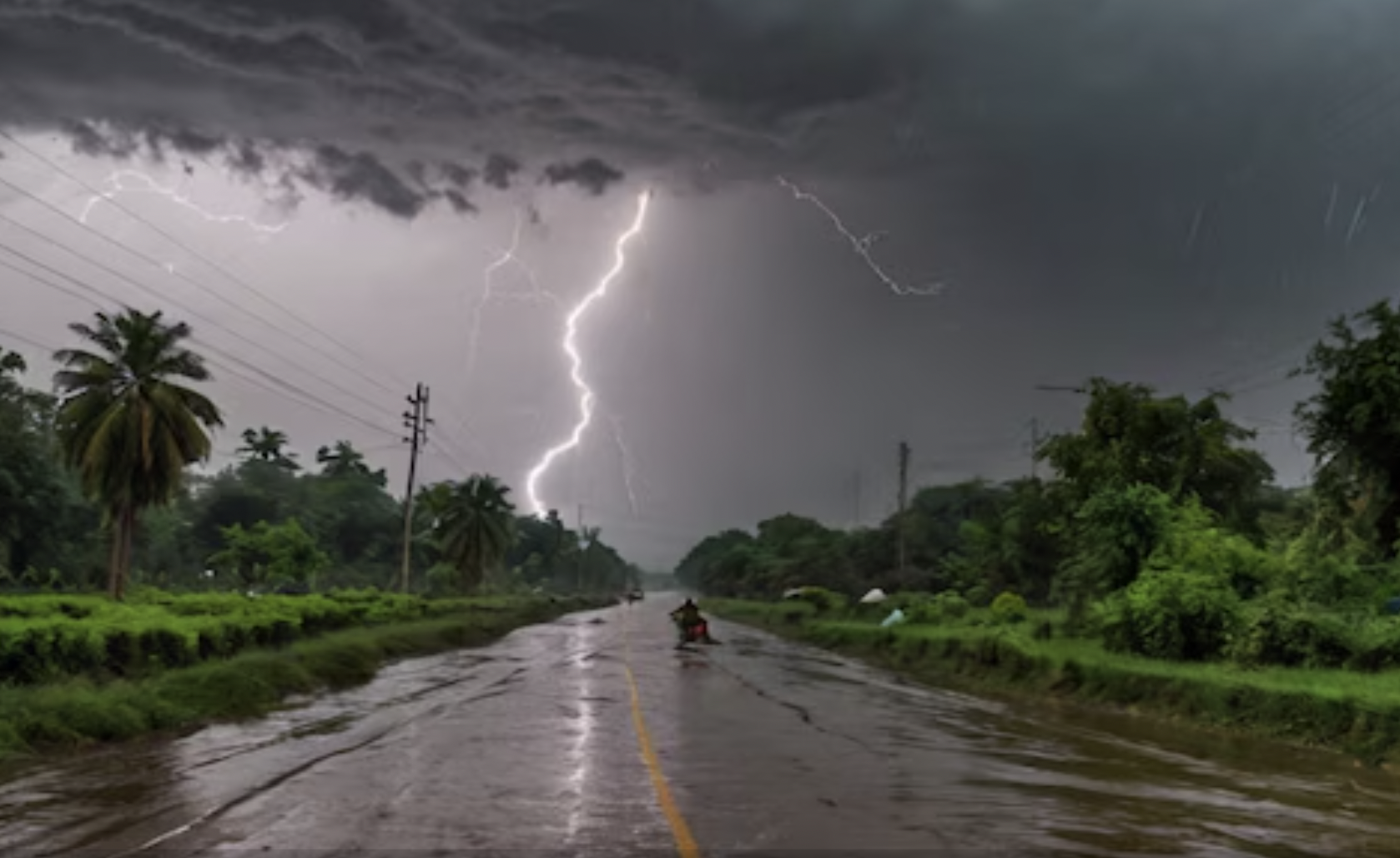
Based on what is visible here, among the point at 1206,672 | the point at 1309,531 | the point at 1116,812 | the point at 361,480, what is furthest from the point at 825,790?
the point at 361,480

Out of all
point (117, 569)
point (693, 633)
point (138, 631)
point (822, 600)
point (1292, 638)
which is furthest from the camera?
point (822, 600)

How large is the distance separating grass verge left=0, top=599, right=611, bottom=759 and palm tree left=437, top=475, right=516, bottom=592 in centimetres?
6107

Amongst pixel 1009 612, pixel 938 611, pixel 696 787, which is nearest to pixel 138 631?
pixel 696 787

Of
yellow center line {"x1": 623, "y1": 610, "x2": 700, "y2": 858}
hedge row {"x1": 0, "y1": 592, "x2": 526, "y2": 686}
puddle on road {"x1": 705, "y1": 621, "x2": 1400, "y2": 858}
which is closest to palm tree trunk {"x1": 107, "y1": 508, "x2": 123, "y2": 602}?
hedge row {"x1": 0, "y1": 592, "x2": 526, "y2": 686}

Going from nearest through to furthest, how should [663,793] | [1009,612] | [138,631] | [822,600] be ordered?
[663,793], [138,631], [1009,612], [822,600]

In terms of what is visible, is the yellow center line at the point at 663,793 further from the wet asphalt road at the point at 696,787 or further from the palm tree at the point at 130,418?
the palm tree at the point at 130,418

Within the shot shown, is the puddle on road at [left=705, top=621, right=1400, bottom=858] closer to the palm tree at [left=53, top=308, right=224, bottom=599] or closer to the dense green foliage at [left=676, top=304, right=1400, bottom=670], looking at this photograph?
the dense green foliage at [left=676, top=304, right=1400, bottom=670]

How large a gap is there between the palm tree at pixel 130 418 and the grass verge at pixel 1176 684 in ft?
89.7

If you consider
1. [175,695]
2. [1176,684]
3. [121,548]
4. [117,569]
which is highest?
[121,548]

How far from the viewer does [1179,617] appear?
2322 centimetres

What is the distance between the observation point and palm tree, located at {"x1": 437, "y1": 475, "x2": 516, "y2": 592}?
91812 mm

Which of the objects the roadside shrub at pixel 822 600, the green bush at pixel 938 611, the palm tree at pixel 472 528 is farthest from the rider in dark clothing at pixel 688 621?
the palm tree at pixel 472 528

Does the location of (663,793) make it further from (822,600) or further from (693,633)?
(822,600)

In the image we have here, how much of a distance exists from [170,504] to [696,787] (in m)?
40.9
